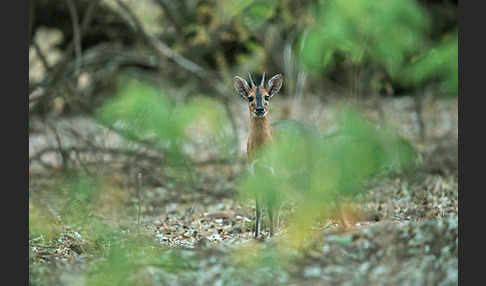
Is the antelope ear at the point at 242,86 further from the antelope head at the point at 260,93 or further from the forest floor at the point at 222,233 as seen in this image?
the forest floor at the point at 222,233

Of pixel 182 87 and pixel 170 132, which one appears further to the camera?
pixel 182 87

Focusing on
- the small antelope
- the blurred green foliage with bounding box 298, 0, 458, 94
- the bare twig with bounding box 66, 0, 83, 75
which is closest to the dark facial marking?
the small antelope

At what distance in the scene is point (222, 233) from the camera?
813cm

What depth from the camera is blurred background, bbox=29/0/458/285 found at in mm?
6879

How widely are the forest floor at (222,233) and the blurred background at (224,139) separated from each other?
0.05 feet

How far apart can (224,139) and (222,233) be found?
71.4 inches

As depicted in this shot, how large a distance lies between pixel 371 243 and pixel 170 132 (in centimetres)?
178

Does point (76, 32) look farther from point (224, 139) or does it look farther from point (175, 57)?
point (224, 139)

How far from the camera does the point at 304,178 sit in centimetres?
645

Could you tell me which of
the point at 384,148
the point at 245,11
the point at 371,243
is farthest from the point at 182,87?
the point at 384,148

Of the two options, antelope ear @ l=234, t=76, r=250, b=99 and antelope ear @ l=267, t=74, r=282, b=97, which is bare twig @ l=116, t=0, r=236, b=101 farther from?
antelope ear @ l=267, t=74, r=282, b=97

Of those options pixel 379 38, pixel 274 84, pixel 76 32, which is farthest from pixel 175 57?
pixel 379 38

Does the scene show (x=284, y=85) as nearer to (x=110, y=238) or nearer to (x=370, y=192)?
(x=370, y=192)

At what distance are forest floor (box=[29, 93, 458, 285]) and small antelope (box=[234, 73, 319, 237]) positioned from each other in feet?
1.82
